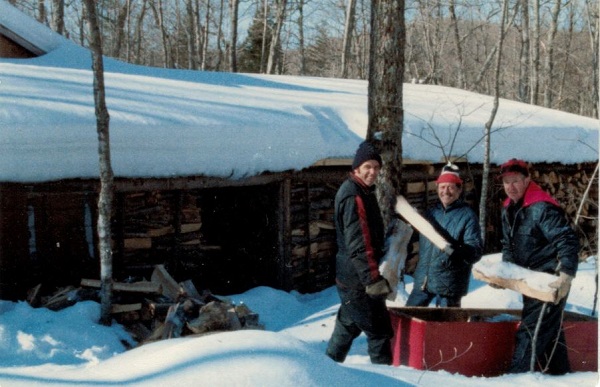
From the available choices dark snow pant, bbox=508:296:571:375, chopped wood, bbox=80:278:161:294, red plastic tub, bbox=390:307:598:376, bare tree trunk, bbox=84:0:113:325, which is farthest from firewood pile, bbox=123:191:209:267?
dark snow pant, bbox=508:296:571:375

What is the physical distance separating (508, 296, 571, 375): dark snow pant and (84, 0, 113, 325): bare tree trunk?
3824 mm

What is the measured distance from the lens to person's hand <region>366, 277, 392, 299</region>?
4133 millimetres

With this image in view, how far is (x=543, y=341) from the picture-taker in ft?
14.3

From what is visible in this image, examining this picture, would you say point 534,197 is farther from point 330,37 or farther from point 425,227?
point 330,37

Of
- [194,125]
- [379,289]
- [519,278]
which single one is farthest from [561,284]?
[194,125]

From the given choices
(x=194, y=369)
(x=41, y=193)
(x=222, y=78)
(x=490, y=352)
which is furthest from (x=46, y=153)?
(x=222, y=78)

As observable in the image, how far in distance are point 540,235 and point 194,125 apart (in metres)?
4.46

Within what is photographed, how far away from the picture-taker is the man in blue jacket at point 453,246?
16.3ft

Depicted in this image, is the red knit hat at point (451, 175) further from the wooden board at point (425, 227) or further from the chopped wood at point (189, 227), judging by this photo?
the chopped wood at point (189, 227)

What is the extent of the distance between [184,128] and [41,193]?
1.74 meters

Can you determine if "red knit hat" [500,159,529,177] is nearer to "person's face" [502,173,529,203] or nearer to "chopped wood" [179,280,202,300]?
"person's face" [502,173,529,203]

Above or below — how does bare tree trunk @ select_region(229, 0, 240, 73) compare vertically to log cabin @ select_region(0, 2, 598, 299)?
above

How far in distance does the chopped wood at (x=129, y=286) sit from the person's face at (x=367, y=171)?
3187 mm

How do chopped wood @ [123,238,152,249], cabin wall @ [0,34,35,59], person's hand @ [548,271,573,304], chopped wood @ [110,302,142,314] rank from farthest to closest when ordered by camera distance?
cabin wall @ [0,34,35,59] → chopped wood @ [123,238,152,249] → chopped wood @ [110,302,142,314] → person's hand @ [548,271,573,304]
